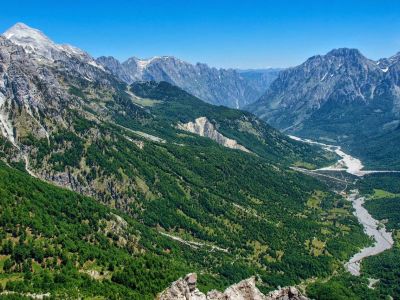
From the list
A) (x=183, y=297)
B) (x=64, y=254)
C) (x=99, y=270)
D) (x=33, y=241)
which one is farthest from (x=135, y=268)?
(x=183, y=297)

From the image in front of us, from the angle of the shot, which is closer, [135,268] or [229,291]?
[229,291]

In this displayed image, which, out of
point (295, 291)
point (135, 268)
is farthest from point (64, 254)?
point (295, 291)

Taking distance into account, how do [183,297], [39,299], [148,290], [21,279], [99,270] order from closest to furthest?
[183,297] < [39,299] < [21,279] < [148,290] < [99,270]

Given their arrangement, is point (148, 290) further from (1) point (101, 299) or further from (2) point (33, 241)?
(2) point (33, 241)

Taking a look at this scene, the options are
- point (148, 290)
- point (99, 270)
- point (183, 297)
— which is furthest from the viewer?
point (99, 270)

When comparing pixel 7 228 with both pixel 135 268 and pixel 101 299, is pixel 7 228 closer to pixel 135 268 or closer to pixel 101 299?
pixel 135 268

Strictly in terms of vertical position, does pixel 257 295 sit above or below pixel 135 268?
above
